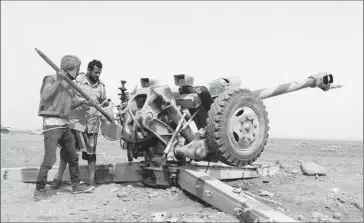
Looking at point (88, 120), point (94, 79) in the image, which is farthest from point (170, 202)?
Answer: point (94, 79)

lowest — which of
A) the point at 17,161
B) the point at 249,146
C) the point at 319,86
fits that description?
the point at 17,161

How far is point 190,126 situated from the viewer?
6.16 metres

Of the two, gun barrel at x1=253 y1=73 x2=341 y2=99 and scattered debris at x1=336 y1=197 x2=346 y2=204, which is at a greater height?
gun barrel at x1=253 y1=73 x2=341 y2=99

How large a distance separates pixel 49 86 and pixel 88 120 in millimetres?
1112

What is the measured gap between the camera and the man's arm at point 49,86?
4883 millimetres

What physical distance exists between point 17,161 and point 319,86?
6926mm

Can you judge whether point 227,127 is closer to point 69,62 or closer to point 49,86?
point 69,62

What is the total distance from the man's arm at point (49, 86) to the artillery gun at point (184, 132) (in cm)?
56

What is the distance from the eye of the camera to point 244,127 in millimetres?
5934

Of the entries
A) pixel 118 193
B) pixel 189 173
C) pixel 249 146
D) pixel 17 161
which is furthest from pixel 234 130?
pixel 17 161

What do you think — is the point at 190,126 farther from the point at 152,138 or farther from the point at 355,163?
the point at 355,163

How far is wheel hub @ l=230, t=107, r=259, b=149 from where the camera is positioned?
5828 millimetres

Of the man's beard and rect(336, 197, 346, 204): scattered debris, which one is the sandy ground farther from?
the man's beard

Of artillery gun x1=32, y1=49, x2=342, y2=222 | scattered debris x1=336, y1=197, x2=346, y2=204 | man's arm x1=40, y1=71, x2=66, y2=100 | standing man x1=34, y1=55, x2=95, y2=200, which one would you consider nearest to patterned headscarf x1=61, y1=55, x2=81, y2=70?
standing man x1=34, y1=55, x2=95, y2=200
